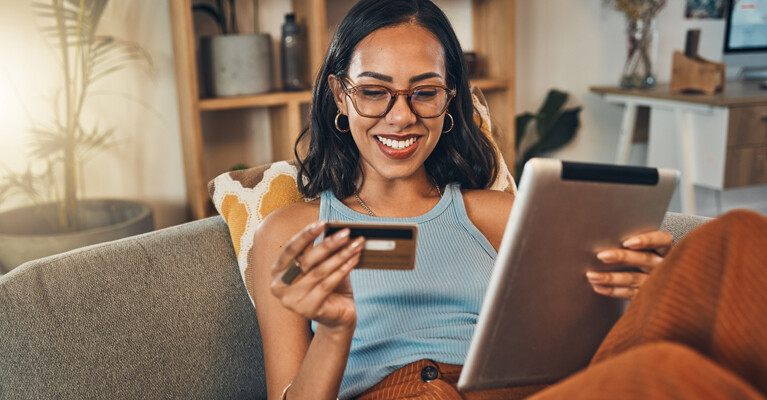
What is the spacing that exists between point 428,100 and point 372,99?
96mm

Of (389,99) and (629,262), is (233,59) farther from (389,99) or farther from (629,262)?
(629,262)

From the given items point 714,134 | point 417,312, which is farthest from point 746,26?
point 417,312

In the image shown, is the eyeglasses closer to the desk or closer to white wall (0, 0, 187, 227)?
white wall (0, 0, 187, 227)

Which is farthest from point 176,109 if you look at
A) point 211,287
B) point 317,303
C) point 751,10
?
point 751,10

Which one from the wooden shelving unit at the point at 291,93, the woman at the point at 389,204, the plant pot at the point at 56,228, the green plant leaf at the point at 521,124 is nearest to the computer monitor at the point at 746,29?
the green plant leaf at the point at 521,124

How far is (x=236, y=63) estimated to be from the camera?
239 cm

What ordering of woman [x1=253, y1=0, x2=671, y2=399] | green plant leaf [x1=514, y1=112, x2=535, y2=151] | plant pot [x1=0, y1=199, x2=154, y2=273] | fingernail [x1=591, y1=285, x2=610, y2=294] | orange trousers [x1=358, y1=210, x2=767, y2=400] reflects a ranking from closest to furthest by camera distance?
orange trousers [x1=358, y1=210, x2=767, y2=400], fingernail [x1=591, y1=285, x2=610, y2=294], woman [x1=253, y1=0, x2=671, y2=399], plant pot [x1=0, y1=199, x2=154, y2=273], green plant leaf [x1=514, y1=112, x2=535, y2=151]

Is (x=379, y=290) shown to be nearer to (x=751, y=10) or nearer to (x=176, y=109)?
(x=176, y=109)

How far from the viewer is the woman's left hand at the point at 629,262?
34.1 inches

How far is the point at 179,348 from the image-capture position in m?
1.18

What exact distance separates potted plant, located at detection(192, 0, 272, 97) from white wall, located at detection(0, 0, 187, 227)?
0.16 m

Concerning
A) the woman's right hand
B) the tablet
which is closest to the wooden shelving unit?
the tablet

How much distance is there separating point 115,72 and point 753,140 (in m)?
2.41

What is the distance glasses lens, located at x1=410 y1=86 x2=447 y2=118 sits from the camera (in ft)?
3.83
